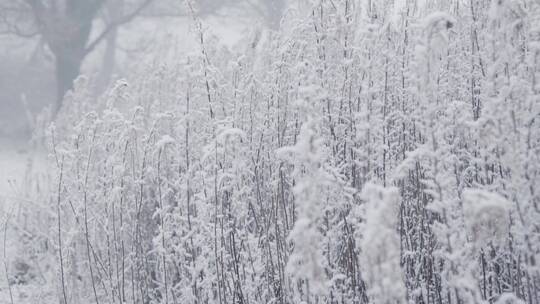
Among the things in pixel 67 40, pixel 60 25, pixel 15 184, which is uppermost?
pixel 60 25

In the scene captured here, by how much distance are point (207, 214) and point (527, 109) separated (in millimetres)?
1205

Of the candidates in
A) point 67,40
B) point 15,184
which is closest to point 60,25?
point 67,40

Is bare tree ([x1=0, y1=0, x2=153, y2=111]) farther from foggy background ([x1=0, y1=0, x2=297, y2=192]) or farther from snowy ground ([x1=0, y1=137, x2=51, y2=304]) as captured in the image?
snowy ground ([x1=0, y1=137, x2=51, y2=304])

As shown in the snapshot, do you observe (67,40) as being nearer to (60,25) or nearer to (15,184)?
(60,25)

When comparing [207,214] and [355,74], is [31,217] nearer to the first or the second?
[207,214]

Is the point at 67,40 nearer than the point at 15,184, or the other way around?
the point at 15,184

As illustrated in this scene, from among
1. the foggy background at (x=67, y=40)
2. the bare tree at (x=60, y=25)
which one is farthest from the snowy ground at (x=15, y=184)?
the bare tree at (x=60, y=25)

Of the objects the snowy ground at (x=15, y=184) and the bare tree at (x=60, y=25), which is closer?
the snowy ground at (x=15, y=184)

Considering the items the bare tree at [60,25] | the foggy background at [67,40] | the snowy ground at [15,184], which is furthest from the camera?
the foggy background at [67,40]

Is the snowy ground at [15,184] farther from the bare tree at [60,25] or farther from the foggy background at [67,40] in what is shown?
the bare tree at [60,25]

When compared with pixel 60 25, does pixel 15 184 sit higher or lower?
lower

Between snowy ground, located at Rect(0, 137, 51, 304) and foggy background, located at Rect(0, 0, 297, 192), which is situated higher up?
foggy background, located at Rect(0, 0, 297, 192)

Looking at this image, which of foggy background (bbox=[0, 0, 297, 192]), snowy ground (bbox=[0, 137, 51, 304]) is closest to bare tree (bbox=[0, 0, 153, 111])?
foggy background (bbox=[0, 0, 297, 192])

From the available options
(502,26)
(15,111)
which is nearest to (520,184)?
(502,26)
